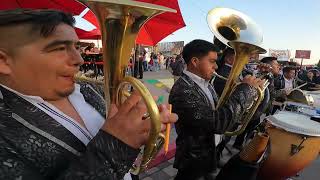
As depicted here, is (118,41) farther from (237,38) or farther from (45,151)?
(237,38)

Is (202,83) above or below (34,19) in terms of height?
below

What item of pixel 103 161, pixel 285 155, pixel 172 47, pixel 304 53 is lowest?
pixel 304 53

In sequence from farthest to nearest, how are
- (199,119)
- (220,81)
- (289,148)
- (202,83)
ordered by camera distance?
(220,81) → (289,148) → (202,83) → (199,119)

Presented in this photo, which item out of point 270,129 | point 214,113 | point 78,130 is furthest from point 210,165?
point 78,130

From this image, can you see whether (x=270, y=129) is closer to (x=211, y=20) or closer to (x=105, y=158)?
(x=211, y=20)

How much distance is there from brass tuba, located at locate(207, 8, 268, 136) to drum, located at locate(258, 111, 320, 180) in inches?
13.5

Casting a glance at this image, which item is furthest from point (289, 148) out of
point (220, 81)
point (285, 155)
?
point (220, 81)

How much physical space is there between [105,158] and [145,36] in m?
6.82

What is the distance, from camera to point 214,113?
2342mm

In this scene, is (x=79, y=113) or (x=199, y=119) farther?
(x=199, y=119)

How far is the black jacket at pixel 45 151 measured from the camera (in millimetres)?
874

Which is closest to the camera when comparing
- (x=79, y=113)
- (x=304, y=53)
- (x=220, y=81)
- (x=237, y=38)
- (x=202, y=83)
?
(x=79, y=113)

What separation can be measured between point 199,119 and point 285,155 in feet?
3.58

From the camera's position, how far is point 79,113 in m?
1.17
